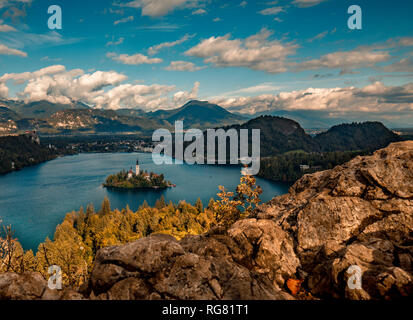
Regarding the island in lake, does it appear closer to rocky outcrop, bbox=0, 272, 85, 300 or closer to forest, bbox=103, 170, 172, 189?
forest, bbox=103, 170, 172, 189

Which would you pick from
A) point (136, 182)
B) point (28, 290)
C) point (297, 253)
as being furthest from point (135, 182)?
point (28, 290)

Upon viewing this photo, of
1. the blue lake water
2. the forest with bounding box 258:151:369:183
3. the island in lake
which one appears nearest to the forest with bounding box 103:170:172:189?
the island in lake

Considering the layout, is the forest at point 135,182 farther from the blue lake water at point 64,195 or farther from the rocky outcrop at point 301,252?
the rocky outcrop at point 301,252

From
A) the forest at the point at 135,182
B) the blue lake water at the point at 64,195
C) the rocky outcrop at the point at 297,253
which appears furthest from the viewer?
the forest at the point at 135,182

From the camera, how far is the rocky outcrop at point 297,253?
30.7ft

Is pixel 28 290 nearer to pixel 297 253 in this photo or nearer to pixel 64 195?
pixel 297 253

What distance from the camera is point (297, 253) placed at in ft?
41.9

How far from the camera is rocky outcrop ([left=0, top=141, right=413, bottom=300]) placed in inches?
368

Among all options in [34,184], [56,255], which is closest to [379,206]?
[56,255]

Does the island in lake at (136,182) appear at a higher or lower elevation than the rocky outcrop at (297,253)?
lower

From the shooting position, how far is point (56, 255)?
1414 inches

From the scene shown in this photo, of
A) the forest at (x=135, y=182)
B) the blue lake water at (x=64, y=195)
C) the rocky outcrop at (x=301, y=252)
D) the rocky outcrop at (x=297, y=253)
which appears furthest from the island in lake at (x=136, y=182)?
the rocky outcrop at (x=297, y=253)
